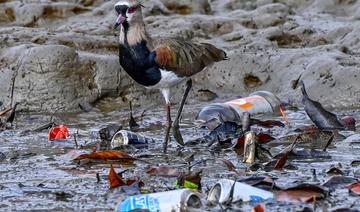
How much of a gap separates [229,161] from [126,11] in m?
1.49

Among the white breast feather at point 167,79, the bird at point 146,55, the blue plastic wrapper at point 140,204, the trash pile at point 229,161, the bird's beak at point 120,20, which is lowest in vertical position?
the blue plastic wrapper at point 140,204

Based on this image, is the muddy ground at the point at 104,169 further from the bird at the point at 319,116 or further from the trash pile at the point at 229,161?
the bird at the point at 319,116

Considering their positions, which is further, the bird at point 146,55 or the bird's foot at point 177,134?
the bird's foot at point 177,134

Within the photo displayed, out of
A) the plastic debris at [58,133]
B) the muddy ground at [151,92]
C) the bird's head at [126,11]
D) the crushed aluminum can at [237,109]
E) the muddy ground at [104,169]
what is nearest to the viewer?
the muddy ground at [104,169]

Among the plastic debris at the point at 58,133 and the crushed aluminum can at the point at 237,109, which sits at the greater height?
the crushed aluminum can at the point at 237,109

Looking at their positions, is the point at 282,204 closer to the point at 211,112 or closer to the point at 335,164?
the point at 335,164

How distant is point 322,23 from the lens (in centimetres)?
1106

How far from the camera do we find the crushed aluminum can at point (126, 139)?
24.1 ft

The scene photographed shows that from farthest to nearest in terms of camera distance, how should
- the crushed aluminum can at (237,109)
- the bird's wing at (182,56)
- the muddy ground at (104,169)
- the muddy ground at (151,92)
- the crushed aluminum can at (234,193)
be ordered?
the crushed aluminum can at (237,109), the bird's wing at (182,56), the muddy ground at (151,92), the muddy ground at (104,169), the crushed aluminum can at (234,193)

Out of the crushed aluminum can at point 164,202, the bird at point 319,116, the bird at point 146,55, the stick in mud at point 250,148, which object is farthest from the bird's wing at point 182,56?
the crushed aluminum can at point 164,202

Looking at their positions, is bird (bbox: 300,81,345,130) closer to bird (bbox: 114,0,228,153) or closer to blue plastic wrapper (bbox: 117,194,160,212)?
bird (bbox: 114,0,228,153)

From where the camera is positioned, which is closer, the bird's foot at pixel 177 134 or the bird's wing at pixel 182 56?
the bird's wing at pixel 182 56

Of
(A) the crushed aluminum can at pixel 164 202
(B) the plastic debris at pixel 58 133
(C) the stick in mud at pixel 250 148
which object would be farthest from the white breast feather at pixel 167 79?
(A) the crushed aluminum can at pixel 164 202

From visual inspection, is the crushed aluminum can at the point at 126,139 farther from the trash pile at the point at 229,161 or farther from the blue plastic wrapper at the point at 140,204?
the blue plastic wrapper at the point at 140,204
